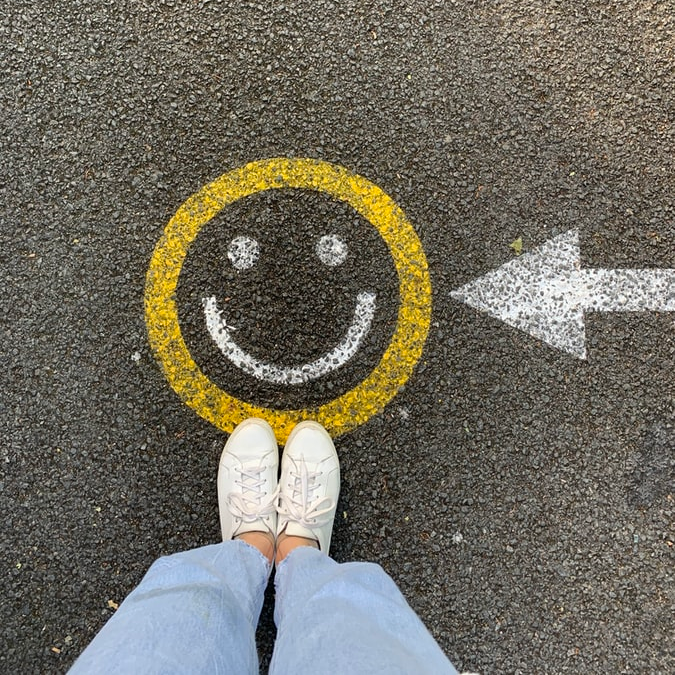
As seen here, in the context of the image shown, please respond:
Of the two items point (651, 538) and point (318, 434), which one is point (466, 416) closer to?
point (318, 434)

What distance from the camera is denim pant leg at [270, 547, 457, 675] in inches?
55.0

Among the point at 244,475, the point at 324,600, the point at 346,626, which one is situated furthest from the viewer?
the point at 244,475

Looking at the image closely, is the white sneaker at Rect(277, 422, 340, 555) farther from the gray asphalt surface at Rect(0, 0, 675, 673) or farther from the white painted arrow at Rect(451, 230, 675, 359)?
the white painted arrow at Rect(451, 230, 675, 359)

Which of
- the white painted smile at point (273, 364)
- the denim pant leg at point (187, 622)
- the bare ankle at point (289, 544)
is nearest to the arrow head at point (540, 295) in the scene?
the white painted smile at point (273, 364)

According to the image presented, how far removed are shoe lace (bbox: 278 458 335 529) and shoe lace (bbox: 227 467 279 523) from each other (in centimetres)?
10

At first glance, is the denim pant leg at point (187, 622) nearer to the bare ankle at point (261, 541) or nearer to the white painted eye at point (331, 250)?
the bare ankle at point (261, 541)

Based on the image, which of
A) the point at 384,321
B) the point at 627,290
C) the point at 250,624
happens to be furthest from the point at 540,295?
the point at 250,624

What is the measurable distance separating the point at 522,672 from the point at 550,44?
2461 millimetres

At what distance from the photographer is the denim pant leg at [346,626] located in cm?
140

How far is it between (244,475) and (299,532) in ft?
1.04

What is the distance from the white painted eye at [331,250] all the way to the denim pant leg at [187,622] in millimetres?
1134

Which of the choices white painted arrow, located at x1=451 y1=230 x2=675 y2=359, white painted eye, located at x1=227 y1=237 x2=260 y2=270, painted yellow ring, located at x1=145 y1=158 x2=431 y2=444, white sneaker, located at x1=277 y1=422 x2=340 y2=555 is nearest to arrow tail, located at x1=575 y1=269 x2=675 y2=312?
white painted arrow, located at x1=451 y1=230 x2=675 y2=359

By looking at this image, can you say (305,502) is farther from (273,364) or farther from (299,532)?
(273,364)

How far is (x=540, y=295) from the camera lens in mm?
2111
